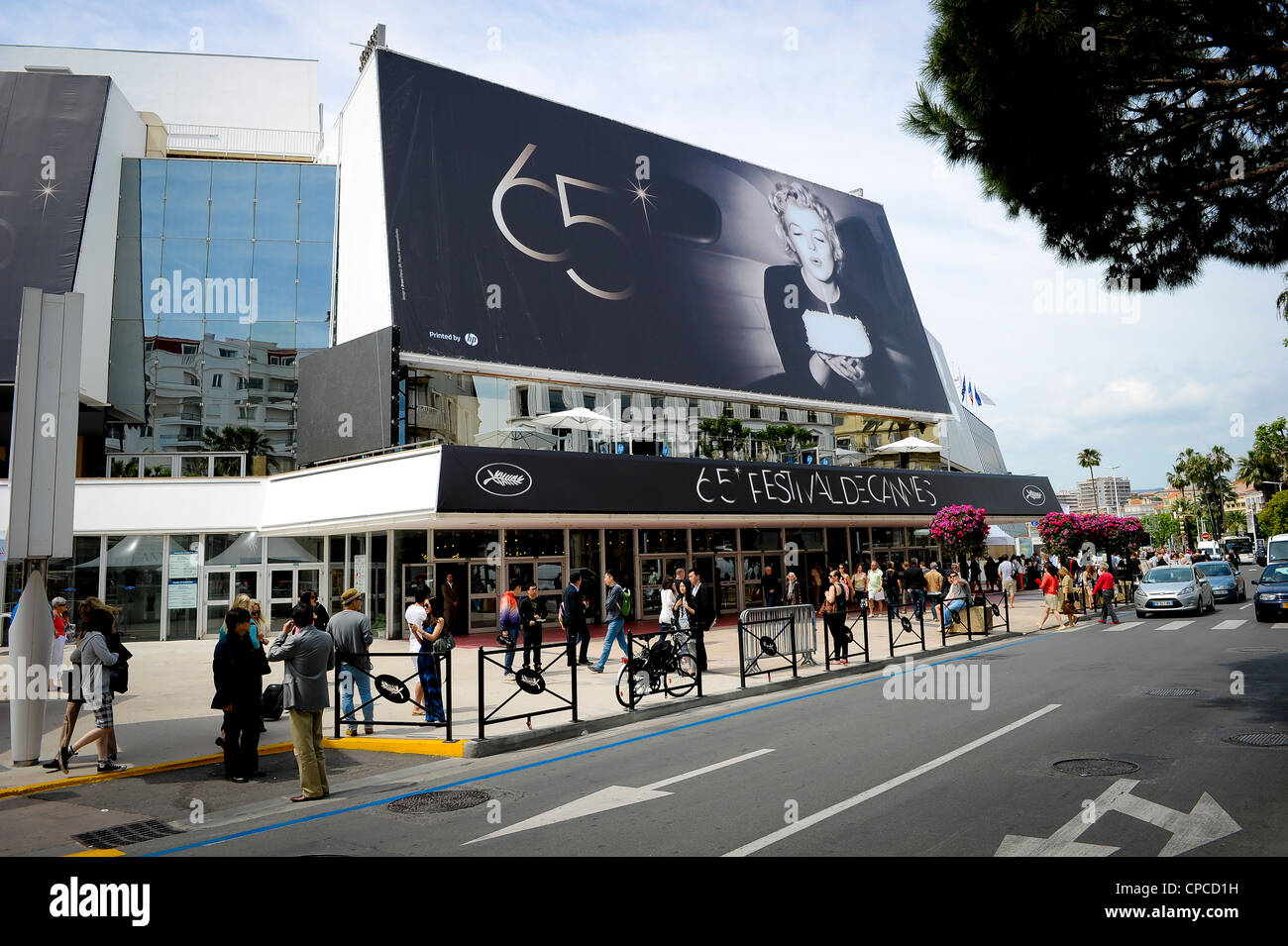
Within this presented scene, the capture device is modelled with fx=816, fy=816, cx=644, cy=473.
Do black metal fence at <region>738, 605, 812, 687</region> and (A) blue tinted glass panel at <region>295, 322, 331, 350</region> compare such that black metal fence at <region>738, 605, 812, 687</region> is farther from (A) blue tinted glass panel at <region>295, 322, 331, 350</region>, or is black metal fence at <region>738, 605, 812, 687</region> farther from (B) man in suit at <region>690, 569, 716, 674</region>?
(A) blue tinted glass panel at <region>295, 322, 331, 350</region>

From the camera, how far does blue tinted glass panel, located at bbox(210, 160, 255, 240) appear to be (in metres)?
31.1

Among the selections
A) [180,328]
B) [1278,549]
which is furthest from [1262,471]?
[180,328]

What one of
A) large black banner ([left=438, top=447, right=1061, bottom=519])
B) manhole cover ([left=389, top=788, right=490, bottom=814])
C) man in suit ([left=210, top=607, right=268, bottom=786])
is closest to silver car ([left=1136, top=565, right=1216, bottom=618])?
large black banner ([left=438, top=447, right=1061, bottom=519])

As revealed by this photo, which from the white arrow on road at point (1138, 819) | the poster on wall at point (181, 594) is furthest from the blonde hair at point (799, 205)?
the white arrow on road at point (1138, 819)

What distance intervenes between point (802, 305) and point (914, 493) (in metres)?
9.81

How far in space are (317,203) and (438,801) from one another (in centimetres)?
3012

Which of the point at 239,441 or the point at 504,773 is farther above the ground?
the point at 239,441

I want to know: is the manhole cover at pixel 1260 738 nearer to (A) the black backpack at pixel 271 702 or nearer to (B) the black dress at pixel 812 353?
(A) the black backpack at pixel 271 702

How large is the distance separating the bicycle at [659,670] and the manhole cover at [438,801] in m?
4.22

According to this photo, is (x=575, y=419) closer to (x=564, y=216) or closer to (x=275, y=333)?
(x=564, y=216)

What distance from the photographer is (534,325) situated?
27.4 m

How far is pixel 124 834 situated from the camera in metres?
7.00
